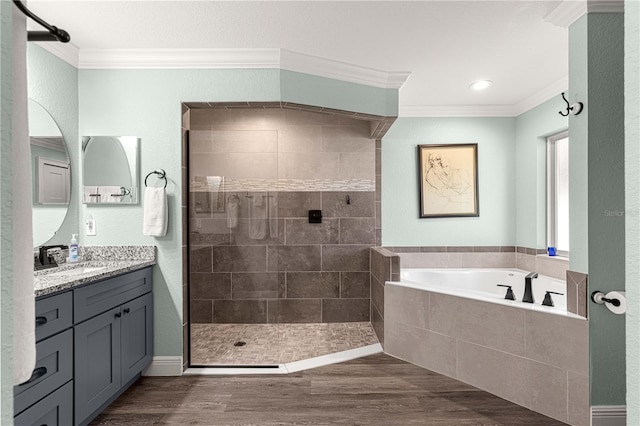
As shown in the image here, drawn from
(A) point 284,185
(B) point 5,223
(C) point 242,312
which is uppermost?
(A) point 284,185

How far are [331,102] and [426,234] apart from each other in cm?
190

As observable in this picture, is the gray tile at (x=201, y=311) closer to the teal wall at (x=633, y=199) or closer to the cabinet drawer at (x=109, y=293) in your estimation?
the cabinet drawer at (x=109, y=293)

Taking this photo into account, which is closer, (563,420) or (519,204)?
(563,420)

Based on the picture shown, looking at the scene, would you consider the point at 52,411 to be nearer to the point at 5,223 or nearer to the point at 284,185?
the point at 5,223

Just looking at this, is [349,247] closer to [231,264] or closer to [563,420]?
[231,264]

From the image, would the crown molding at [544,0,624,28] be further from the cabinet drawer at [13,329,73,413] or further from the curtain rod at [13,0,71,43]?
the cabinet drawer at [13,329,73,413]

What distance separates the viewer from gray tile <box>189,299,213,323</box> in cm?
290

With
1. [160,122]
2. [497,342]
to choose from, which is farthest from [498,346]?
[160,122]

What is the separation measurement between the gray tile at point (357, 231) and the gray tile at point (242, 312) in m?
1.18

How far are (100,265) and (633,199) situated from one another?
2.81 metres

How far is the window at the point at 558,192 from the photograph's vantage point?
355cm

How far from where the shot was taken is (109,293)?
214 centimetres

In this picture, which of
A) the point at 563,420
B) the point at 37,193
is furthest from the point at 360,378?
the point at 37,193

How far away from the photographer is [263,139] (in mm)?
3018
